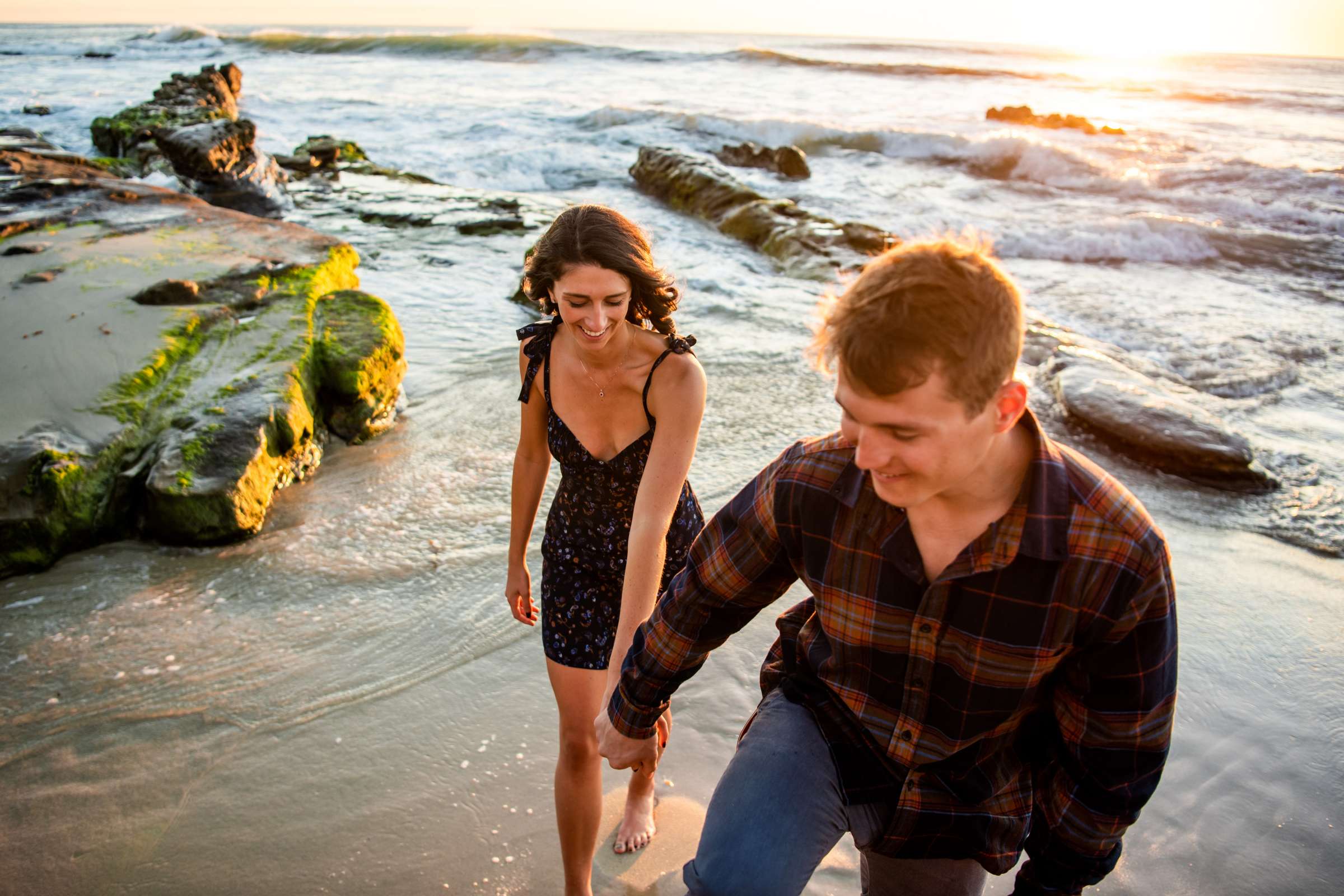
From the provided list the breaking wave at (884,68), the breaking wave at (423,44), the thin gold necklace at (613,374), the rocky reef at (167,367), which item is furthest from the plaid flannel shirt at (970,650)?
the breaking wave at (423,44)

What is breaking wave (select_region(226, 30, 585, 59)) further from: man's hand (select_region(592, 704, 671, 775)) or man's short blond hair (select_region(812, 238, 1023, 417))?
man's short blond hair (select_region(812, 238, 1023, 417))

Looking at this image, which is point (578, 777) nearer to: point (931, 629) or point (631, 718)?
point (631, 718)

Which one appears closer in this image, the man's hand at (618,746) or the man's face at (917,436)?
the man's face at (917,436)

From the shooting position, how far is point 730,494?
518cm

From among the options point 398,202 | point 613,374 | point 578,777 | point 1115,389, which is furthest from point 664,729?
point 398,202

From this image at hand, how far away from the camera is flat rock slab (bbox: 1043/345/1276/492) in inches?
217

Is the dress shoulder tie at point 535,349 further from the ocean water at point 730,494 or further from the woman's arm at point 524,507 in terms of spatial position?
the ocean water at point 730,494

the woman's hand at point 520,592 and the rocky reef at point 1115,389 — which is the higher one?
the woman's hand at point 520,592

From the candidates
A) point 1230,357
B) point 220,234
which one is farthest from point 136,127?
point 1230,357

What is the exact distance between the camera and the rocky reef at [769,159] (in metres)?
17.7

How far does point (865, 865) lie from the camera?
88.4 inches

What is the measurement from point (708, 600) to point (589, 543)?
34.2 inches

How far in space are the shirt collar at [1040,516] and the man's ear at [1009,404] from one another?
0.19 feet

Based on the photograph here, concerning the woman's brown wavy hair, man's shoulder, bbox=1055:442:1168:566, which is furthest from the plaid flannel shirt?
the woman's brown wavy hair
